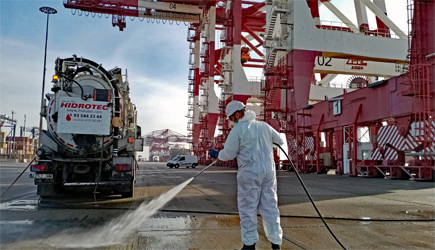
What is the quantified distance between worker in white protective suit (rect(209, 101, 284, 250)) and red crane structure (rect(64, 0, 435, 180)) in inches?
551

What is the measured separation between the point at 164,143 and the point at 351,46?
4612 inches

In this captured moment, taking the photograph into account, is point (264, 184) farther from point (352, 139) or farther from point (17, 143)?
point (17, 143)

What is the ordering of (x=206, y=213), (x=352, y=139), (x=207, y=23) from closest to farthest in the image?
1. (x=206, y=213)
2. (x=352, y=139)
3. (x=207, y=23)

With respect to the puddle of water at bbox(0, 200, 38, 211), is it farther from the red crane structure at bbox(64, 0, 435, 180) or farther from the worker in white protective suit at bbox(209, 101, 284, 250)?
the red crane structure at bbox(64, 0, 435, 180)

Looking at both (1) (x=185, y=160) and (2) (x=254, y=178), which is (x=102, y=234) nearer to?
(2) (x=254, y=178)

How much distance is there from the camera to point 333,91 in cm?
3991

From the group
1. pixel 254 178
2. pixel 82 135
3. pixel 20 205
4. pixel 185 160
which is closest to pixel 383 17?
pixel 185 160

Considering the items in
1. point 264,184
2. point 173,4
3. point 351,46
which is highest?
point 173,4

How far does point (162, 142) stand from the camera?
140 meters

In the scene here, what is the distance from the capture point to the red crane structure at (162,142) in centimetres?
12454

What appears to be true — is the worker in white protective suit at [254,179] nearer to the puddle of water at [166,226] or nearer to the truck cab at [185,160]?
the puddle of water at [166,226]

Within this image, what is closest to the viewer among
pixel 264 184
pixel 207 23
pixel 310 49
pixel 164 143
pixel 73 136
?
pixel 264 184

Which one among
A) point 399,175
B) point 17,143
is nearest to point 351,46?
point 399,175

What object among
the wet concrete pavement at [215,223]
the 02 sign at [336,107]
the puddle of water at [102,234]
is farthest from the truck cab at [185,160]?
the puddle of water at [102,234]
